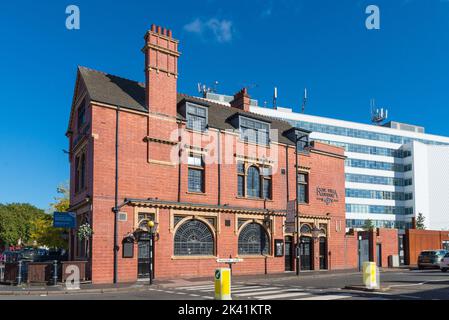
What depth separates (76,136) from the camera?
92.8 ft

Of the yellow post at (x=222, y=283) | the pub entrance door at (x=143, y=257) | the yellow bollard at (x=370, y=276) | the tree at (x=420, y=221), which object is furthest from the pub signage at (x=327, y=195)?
the tree at (x=420, y=221)

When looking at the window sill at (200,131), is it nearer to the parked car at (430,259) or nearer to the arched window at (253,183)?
the arched window at (253,183)

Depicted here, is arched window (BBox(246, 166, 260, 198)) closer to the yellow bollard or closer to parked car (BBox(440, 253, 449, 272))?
the yellow bollard

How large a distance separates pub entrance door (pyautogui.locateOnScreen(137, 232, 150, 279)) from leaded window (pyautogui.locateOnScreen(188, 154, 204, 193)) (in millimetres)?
4200

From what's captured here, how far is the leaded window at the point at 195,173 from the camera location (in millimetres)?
27188

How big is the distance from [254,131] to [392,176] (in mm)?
63822

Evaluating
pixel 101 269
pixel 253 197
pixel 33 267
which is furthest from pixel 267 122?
pixel 33 267

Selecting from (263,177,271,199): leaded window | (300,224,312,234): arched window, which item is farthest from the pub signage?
(263,177,271,199): leaded window

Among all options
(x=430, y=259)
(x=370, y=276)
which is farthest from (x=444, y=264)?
(x=370, y=276)

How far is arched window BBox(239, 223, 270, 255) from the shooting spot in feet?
94.9

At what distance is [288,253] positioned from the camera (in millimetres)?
31531

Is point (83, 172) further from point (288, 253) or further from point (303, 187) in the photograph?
point (303, 187)
